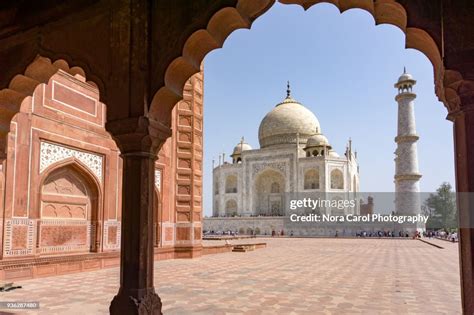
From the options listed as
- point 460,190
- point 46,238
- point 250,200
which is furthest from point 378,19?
point 250,200

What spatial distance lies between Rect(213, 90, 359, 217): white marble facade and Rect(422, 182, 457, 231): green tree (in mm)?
13784

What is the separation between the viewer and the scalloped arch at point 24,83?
5.30 metres

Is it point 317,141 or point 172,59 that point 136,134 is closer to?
point 172,59

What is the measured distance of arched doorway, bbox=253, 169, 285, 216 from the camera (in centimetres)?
4481

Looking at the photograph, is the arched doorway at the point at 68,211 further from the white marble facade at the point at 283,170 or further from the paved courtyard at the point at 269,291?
the white marble facade at the point at 283,170

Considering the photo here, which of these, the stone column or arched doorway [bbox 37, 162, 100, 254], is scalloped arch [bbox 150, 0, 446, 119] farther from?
arched doorway [bbox 37, 162, 100, 254]

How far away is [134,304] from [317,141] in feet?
133

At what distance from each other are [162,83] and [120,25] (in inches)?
36.1

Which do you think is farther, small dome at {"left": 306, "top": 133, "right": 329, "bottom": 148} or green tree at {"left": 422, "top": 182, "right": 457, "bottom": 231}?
green tree at {"left": 422, "top": 182, "right": 457, "bottom": 231}

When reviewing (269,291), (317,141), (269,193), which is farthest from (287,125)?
(269,291)

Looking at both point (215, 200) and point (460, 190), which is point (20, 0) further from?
point (215, 200)

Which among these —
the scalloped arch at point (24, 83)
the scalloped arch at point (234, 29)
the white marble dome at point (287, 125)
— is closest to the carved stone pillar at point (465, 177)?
the scalloped arch at point (234, 29)

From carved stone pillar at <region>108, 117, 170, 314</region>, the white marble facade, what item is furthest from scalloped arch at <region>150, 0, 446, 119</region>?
the white marble facade

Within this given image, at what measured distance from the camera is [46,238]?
9.16 meters
